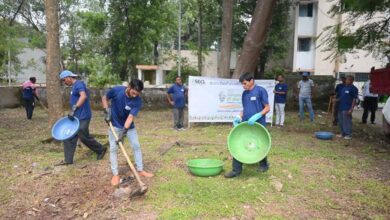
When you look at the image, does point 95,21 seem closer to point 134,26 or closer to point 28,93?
point 134,26

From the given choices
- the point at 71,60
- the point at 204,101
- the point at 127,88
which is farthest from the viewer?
the point at 71,60

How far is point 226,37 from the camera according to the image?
43.4 ft

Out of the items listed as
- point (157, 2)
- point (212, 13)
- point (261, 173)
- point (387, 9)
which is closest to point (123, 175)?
point (261, 173)

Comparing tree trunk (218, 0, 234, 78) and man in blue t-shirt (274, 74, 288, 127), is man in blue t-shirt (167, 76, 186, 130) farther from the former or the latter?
man in blue t-shirt (274, 74, 288, 127)

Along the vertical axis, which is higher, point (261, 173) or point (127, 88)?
point (127, 88)

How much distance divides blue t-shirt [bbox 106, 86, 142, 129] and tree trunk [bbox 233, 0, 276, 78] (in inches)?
286

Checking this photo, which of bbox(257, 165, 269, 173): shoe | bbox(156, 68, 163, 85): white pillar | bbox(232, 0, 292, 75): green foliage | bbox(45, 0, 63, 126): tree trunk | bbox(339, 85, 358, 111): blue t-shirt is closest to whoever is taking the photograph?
bbox(257, 165, 269, 173): shoe

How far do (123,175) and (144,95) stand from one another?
11163 millimetres

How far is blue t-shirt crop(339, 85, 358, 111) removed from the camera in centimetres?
966

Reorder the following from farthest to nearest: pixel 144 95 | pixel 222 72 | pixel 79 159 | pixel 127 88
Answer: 1. pixel 144 95
2. pixel 222 72
3. pixel 79 159
4. pixel 127 88

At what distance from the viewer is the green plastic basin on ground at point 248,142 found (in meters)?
6.02

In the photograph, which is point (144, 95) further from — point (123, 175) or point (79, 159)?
point (123, 175)

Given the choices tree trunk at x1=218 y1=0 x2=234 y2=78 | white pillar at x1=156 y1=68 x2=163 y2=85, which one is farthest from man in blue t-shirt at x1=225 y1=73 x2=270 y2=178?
white pillar at x1=156 y1=68 x2=163 y2=85

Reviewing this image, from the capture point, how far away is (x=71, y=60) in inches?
1233
